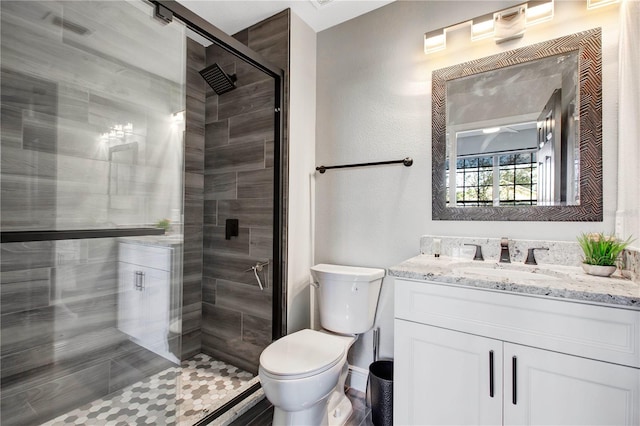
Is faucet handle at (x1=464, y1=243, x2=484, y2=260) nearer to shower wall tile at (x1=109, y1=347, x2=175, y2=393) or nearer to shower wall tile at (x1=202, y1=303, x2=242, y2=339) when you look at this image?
shower wall tile at (x1=202, y1=303, x2=242, y2=339)

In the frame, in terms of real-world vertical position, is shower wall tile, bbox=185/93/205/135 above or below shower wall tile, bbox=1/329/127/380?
above

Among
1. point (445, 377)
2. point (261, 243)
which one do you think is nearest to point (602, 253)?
point (445, 377)

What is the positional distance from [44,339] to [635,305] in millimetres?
2377

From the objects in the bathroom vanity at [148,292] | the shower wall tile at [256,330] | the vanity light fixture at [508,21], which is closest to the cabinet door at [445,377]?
the shower wall tile at [256,330]

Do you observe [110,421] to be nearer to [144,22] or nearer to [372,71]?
[144,22]

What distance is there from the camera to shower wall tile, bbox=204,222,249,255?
2086mm

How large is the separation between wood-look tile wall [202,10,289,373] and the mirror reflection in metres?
1.14

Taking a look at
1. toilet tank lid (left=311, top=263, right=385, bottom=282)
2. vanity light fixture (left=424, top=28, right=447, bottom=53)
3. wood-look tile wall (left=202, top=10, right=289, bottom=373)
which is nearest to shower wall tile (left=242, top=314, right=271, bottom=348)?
wood-look tile wall (left=202, top=10, right=289, bottom=373)

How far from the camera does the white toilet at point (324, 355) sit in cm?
123

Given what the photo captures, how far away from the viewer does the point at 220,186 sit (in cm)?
223

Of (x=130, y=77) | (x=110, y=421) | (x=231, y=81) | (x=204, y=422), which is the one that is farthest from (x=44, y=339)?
(x=231, y=81)

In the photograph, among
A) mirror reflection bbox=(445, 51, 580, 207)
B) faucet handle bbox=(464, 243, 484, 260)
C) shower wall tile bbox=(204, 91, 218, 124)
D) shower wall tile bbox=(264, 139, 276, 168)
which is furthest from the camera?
shower wall tile bbox=(204, 91, 218, 124)

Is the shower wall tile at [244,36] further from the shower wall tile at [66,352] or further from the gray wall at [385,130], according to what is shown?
the shower wall tile at [66,352]

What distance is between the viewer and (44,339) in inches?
55.4
